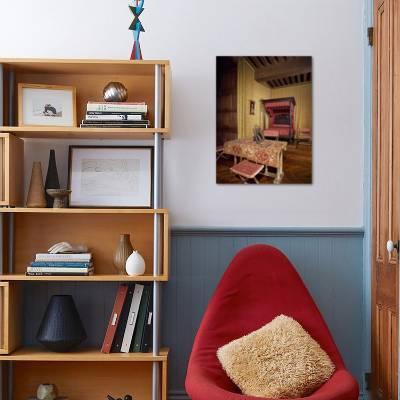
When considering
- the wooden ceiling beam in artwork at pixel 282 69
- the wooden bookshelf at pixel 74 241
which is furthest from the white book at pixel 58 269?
the wooden ceiling beam in artwork at pixel 282 69

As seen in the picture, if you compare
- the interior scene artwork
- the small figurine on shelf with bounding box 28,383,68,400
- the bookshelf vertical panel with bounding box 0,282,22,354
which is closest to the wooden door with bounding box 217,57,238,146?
the interior scene artwork

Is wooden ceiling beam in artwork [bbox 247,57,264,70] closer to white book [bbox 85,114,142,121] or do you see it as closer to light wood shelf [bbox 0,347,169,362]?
white book [bbox 85,114,142,121]

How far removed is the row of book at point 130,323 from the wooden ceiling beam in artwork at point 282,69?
127 cm

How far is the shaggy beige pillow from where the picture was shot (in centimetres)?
316

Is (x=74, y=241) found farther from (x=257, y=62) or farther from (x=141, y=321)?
(x=257, y=62)

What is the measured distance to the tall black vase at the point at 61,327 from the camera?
3594 mm

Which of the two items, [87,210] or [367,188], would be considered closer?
[87,210]

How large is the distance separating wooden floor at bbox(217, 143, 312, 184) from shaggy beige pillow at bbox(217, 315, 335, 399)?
85 cm

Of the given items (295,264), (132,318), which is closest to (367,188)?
(295,264)

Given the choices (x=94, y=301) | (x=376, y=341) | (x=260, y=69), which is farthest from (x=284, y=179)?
(x=94, y=301)

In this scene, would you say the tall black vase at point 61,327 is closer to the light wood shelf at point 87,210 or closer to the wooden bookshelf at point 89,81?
the light wood shelf at point 87,210

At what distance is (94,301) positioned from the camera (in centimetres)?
388

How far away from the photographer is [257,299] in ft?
11.7

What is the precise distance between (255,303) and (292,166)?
79 centimetres
